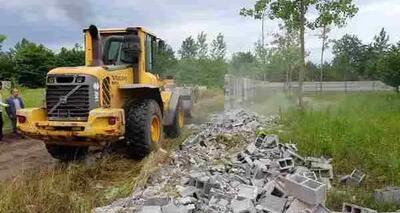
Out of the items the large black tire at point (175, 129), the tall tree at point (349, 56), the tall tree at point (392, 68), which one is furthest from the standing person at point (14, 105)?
the tall tree at point (349, 56)

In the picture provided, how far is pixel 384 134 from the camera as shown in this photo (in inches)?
395

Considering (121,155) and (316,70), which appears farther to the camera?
(316,70)

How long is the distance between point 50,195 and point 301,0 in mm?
11621

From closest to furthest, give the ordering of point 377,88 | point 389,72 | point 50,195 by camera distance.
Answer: point 50,195 < point 389,72 < point 377,88

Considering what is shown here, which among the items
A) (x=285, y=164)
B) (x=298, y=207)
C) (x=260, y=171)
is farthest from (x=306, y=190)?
(x=285, y=164)

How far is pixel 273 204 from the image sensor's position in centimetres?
587

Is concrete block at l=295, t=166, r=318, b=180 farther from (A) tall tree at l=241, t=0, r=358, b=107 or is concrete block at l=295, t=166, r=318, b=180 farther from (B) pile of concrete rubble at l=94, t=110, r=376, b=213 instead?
(A) tall tree at l=241, t=0, r=358, b=107

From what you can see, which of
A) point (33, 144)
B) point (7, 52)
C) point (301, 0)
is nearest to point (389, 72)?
point (301, 0)

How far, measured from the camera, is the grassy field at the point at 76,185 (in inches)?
237

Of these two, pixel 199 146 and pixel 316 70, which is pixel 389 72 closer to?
pixel 199 146

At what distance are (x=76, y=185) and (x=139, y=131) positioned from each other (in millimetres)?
1747

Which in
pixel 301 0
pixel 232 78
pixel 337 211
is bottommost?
pixel 337 211

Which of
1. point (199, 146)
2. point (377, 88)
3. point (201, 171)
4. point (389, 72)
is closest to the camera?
point (201, 171)

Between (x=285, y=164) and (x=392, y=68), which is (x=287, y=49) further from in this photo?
(x=285, y=164)
